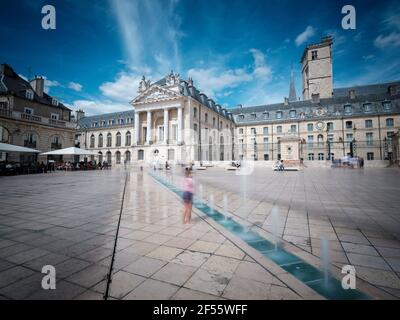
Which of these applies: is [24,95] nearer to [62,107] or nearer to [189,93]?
[62,107]

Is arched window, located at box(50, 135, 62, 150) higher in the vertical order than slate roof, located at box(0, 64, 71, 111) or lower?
lower

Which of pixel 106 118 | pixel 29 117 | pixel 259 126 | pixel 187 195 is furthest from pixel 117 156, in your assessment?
pixel 187 195

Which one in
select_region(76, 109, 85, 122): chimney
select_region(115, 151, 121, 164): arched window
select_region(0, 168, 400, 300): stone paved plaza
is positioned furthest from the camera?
select_region(76, 109, 85, 122): chimney

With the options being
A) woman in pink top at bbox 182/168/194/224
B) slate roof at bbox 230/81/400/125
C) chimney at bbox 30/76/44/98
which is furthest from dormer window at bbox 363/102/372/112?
chimney at bbox 30/76/44/98

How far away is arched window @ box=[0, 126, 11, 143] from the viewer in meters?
21.3

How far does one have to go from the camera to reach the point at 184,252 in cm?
311

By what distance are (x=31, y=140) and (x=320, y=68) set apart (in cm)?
6367

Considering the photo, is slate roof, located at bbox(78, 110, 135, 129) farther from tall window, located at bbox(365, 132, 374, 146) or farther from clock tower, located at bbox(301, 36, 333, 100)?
tall window, located at bbox(365, 132, 374, 146)

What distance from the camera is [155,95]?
39.1m

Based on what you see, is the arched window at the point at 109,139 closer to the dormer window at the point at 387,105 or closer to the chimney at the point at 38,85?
the chimney at the point at 38,85

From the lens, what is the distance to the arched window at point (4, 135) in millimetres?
21281

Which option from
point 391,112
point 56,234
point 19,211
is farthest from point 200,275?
point 391,112

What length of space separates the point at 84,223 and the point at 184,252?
2.78 meters

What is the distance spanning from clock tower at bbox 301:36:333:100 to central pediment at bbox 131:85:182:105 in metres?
37.2
